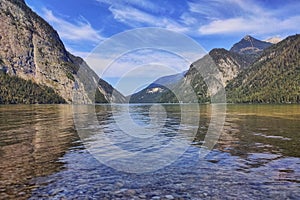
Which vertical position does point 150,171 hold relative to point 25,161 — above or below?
below

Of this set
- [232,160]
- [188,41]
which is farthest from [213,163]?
[188,41]

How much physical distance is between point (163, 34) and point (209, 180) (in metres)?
19.8

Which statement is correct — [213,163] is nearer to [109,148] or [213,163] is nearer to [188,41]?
[109,148]

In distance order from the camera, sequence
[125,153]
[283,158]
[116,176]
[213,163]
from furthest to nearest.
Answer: [125,153]
[283,158]
[213,163]
[116,176]

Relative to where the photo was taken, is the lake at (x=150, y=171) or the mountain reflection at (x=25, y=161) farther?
the mountain reflection at (x=25, y=161)

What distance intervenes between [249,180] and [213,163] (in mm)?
4594

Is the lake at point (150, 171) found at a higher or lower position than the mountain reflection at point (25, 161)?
lower

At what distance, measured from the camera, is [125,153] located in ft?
80.8

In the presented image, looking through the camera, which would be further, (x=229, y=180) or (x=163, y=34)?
(x=163, y=34)

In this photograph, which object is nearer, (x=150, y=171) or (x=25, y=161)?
(x=150, y=171)

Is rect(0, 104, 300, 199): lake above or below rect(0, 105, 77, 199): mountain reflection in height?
below

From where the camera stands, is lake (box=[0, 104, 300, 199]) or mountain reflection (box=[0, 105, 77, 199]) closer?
lake (box=[0, 104, 300, 199])

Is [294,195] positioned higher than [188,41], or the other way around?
[188,41]

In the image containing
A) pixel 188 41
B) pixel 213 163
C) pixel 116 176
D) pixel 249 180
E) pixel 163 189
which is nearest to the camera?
pixel 163 189
